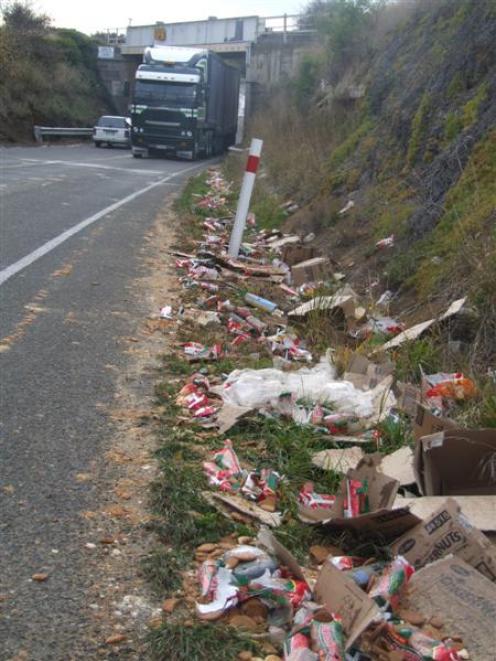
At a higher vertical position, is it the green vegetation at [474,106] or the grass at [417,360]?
the green vegetation at [474,106]

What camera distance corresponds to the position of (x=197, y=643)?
→ 2.52 meters

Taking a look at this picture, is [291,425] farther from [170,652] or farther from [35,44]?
[35,44]

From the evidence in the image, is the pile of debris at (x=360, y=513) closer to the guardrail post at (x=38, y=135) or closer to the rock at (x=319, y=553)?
the rock at (x=319, y=553)

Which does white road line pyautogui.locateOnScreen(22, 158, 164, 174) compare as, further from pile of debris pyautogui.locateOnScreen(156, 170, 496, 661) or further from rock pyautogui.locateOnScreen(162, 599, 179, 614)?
rock pyautogui.locateOnScreen(162, 599, 179, 614)

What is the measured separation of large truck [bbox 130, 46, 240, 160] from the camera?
3116 cm

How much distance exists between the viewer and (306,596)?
2.82 m

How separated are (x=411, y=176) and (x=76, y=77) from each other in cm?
4487

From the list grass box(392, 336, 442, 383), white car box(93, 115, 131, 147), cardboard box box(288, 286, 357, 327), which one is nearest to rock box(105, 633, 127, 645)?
grass box(392, 336, 442, 383)

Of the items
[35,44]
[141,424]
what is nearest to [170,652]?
[141,424]

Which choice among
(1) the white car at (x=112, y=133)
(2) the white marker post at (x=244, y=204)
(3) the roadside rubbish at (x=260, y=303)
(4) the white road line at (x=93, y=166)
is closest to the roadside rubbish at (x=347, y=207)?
(2) the white marker post at (x=244, y=204)

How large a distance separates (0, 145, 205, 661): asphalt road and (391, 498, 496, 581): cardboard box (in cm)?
123

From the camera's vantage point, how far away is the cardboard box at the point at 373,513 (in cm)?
317

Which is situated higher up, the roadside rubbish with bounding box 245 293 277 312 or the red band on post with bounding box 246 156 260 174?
the red band on post with bounding box 246 156 260 174

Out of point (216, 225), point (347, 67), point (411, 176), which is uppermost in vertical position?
point (347, 67)
